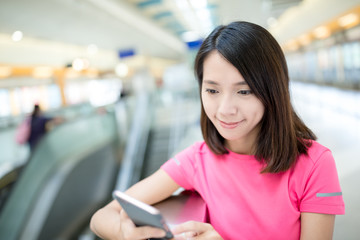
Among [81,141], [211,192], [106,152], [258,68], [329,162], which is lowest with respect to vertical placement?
[106,152]

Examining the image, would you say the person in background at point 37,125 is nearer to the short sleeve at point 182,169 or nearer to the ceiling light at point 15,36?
the ceiling light at point 15,36

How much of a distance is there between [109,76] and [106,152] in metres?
12.8

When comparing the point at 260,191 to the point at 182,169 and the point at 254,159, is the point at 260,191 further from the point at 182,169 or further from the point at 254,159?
the point at 182,169

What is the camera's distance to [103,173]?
21.9ft

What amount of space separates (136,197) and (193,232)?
0.39 m

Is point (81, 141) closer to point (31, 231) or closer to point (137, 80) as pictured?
point (31, 231)

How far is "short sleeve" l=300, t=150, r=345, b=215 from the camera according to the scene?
0.96 meters

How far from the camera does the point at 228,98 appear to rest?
0.97m

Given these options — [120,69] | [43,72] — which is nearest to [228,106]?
[43,72]

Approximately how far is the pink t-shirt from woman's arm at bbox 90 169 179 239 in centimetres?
5

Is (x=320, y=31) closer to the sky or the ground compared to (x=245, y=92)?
closer to the sky

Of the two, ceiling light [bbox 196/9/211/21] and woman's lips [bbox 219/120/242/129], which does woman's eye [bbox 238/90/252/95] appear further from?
ceiling light [bbox 196/9/211/21]

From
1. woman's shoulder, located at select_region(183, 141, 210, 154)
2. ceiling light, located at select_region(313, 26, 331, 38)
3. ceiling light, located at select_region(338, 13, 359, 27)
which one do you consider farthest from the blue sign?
woman's shoulder, located at select_region(183, 141, 210, 154)

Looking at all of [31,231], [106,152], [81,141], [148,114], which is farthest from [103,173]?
[31,231]
